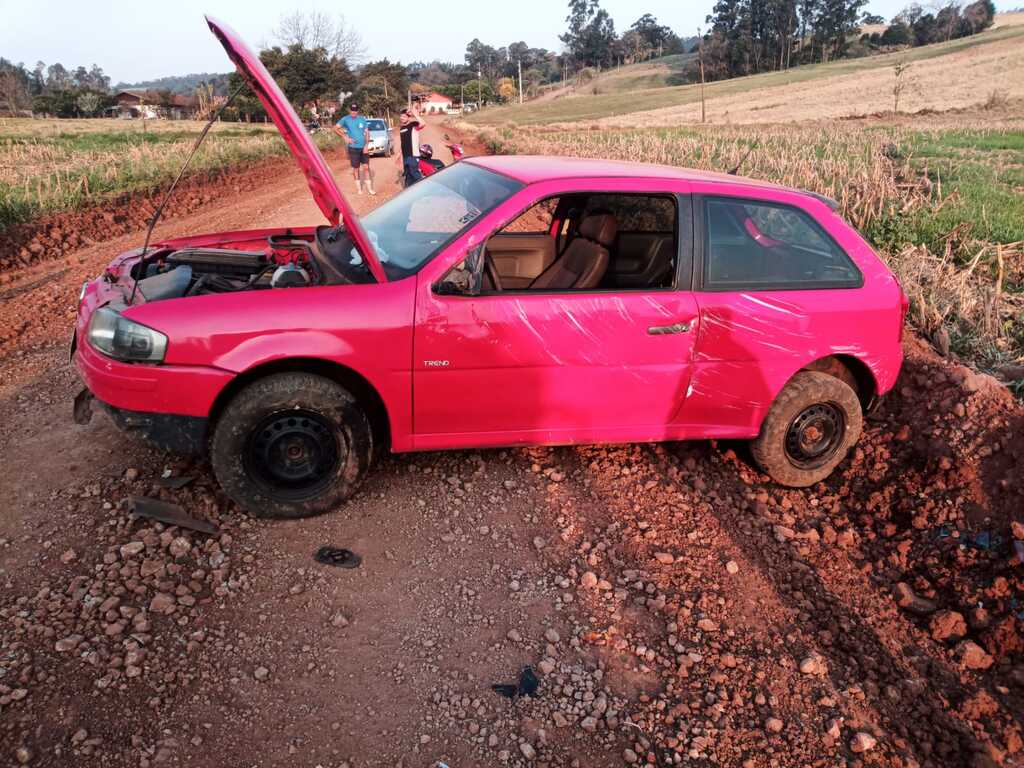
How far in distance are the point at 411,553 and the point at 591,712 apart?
3.97ft

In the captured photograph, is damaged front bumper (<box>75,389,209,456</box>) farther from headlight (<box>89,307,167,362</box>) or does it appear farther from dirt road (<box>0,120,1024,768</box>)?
dirt road (<box>0,120,1024,768</box>)

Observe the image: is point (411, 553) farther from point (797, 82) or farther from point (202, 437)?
point (797, 82)

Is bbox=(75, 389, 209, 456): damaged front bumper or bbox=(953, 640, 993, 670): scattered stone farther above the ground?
bbox=(75, 389, 209, 456): damaged front bumper

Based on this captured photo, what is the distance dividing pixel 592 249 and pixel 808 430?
1651mm

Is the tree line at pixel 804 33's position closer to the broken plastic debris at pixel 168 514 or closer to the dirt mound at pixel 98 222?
the dirt mound at pixel 98 222

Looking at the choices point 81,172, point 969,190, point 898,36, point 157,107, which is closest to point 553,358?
point 969,190

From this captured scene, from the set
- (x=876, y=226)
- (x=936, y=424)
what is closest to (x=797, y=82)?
(x=876, y=226)

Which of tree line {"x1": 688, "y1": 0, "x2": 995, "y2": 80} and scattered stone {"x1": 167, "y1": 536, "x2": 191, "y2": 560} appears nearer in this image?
scattered stone {"x1": 167, "y1": 536, "x2": 191, "y2": 560}

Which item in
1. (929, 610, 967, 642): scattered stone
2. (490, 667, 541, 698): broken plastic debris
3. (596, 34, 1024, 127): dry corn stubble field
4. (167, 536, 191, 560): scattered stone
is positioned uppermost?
(596, 34, 1024, 127): dry corn stubble field

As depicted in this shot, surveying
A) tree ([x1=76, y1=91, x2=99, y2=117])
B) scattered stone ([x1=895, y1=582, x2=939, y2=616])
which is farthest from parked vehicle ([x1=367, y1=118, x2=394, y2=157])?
tree ([x1=76, y1=91, x2=99, y2=117])

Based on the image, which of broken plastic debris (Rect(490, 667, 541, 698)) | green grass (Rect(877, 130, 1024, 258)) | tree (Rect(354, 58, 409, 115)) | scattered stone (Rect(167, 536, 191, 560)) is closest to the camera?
broken plastic debris (Rect(490, 667, 541, 698))

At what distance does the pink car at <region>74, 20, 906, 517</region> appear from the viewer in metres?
3.37

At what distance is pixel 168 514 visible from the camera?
139 inches

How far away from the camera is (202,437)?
3.45 m
